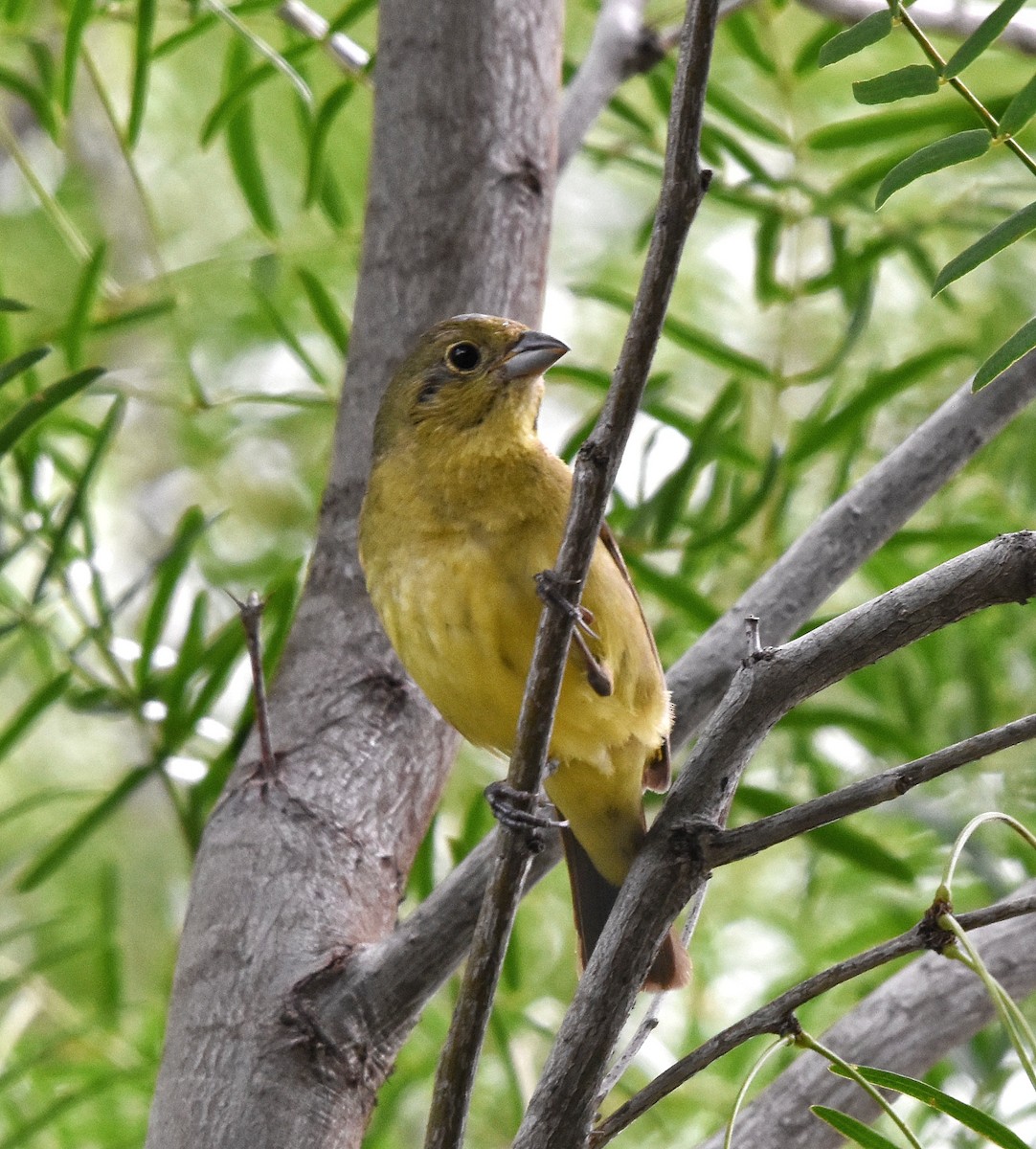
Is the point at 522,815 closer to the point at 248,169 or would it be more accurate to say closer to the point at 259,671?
the point at 259,671

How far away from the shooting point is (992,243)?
189 centimetres

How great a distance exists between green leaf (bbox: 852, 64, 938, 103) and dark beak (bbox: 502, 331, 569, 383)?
3.86ft

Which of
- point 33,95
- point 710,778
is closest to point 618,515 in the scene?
point 33,95

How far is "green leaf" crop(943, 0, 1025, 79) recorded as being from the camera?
5.99 feet

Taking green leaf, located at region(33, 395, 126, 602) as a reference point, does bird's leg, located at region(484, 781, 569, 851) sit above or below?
below

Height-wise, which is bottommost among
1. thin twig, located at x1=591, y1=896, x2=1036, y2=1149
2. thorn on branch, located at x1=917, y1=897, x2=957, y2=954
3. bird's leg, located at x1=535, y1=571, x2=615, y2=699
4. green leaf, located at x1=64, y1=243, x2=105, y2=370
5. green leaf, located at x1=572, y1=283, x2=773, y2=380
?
thin twig, located at x1=591, y1=896, x2=1036, y2=1149

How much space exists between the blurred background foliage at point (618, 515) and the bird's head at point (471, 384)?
49 cm

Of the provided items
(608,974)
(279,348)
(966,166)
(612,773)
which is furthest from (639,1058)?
(279,348)

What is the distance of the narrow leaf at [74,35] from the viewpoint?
3459 mm

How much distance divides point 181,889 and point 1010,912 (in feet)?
16.2

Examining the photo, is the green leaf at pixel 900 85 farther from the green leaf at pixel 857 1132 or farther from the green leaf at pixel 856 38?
the green leaf at pixel 857 1132

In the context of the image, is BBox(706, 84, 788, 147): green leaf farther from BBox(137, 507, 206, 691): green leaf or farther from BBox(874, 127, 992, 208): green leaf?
BBox(874, 127, 992, 208): green leaf

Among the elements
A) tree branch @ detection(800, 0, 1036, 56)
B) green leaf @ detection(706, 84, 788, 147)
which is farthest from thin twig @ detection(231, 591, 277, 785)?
tree branch @ detection(800, 0, 1036, 56)

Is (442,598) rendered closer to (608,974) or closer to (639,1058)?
(608,974)
